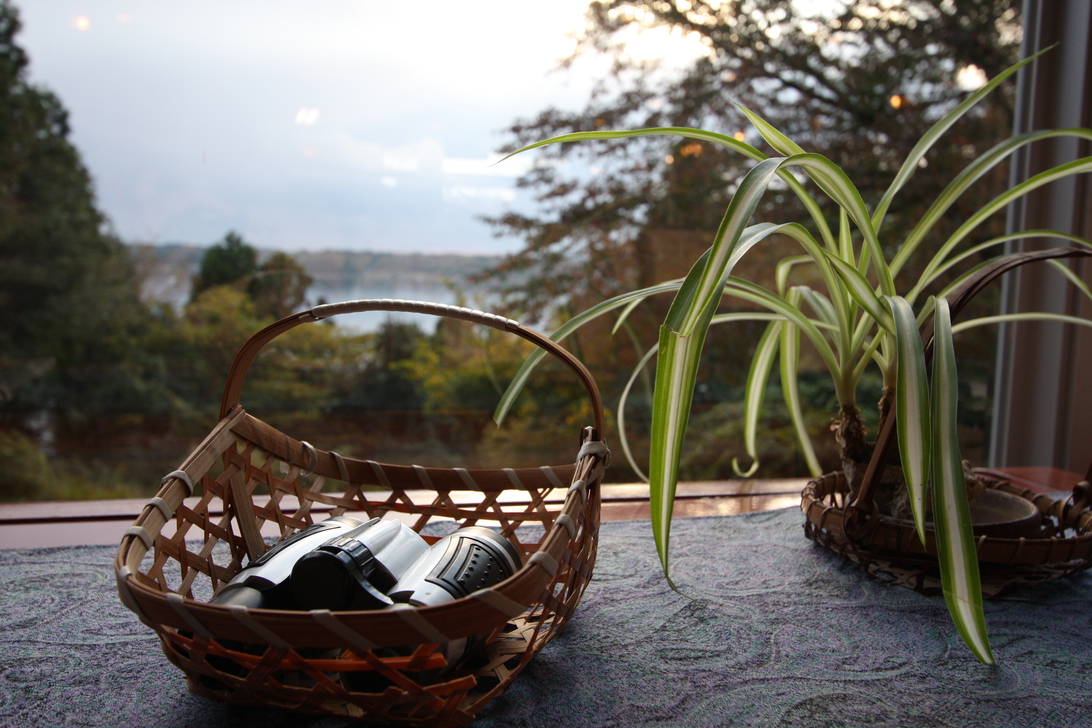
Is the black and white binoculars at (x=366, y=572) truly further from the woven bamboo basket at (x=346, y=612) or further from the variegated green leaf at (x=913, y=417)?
the variegated green leaf at (x=913, y=417)

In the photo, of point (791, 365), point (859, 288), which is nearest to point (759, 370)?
point (791, 365)

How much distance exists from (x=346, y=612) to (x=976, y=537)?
2.01 feet

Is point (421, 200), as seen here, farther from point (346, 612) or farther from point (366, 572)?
point (346, 612)

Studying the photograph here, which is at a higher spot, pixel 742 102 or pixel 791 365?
pixel 742 102

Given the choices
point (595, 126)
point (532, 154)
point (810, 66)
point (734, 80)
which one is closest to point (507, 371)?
point (532, 154)

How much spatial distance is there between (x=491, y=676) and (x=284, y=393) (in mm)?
1214

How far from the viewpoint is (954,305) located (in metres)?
0.61

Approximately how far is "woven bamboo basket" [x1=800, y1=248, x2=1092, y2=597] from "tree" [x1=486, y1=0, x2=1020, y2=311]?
86cm

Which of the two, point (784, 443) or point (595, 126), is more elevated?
point (595, 126)

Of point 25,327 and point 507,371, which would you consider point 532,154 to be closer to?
point 507,371

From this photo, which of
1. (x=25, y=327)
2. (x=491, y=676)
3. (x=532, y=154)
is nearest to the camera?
(x=491, y=676)

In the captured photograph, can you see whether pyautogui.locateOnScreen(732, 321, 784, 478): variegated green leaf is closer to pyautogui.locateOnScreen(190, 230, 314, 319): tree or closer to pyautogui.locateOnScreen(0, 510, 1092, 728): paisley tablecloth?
pyautogui.locateOnScreen(0, 510, 1092, 728): paisley tablecloth

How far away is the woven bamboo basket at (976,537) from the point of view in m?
0.65

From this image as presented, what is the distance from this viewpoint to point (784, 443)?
1.61 m
